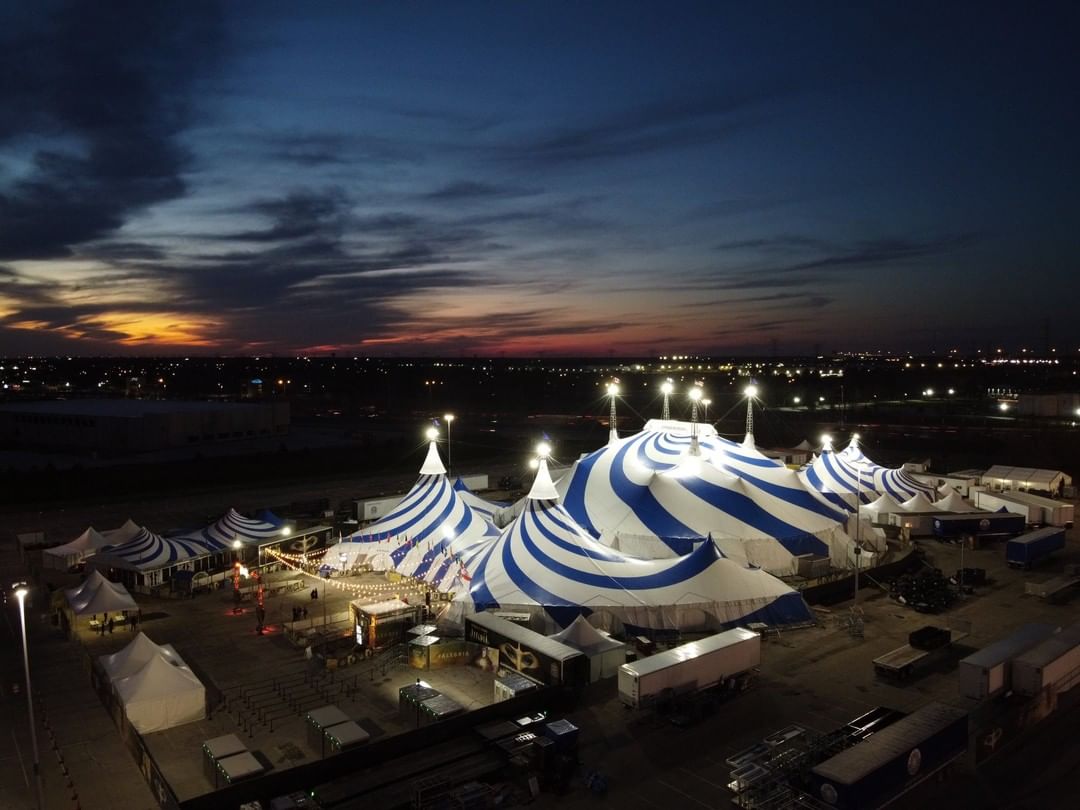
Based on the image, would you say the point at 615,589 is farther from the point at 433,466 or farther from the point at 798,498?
the point at 433,466

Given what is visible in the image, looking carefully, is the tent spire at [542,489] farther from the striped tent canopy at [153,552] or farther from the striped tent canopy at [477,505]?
the striped tent canopy at [153,552]

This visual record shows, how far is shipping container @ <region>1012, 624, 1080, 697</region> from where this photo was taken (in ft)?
50.4

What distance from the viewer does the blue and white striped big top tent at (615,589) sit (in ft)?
66.6

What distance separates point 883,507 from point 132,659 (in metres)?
27.9

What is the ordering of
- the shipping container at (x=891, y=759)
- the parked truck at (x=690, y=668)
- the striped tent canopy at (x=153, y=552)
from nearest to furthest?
the shipping container at (x=891, y=759) → the parked truck at (x=690, y=668) → the striped tent canopy at (x=153, y=552)

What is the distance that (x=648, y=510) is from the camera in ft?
85.5

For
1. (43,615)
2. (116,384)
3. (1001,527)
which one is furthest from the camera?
(116,384)

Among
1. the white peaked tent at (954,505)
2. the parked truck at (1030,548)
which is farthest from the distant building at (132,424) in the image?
the parked truck at (1030,548)

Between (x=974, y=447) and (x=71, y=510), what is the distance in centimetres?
6087

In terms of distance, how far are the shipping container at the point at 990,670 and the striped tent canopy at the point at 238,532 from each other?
73.1 feet

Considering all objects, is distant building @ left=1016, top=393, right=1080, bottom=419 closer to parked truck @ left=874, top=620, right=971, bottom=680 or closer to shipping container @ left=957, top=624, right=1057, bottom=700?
parked truck @ left=874, top=620, right=971, bottom=680

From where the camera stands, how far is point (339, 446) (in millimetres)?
60250

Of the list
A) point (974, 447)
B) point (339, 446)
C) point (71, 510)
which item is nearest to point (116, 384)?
point (339, 446)

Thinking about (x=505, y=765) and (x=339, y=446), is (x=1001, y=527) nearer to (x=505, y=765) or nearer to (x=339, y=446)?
(x=505, y=765)
